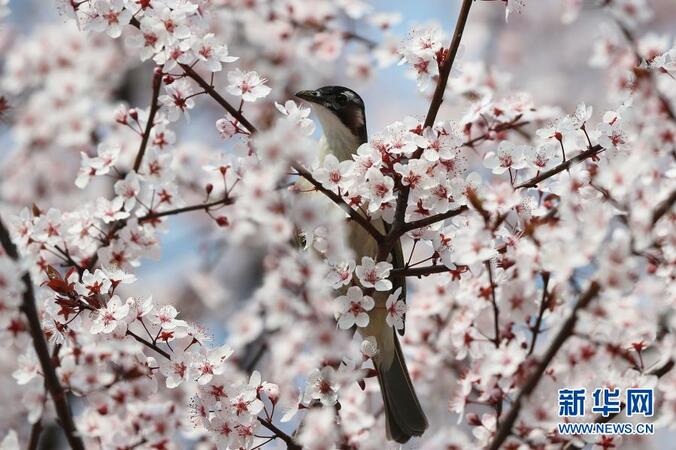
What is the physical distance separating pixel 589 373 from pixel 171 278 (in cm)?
776

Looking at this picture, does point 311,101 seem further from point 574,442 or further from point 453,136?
point 574,442

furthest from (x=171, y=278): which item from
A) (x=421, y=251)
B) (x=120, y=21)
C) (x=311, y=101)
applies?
(x=120, y=21)

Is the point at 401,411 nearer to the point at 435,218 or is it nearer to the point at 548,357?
the point at 435,218

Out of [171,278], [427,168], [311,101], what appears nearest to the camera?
[427,168]

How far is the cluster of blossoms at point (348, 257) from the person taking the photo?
2.78 metres

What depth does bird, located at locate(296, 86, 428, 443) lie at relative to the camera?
477 cm

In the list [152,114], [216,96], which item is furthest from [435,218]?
[152,114]

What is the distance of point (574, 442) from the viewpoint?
317cm

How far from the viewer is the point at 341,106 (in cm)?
503

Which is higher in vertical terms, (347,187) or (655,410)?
(347,187)

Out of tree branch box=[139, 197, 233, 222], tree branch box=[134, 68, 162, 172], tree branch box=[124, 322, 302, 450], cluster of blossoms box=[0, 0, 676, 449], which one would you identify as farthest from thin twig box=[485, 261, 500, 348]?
tree branch box=[134, 68, 162, 172]

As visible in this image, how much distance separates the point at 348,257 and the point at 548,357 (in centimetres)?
119

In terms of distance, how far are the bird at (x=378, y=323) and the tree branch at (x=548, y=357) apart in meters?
2.03

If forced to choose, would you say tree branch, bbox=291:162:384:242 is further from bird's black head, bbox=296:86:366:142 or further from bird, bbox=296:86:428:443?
bird's black head, bbox=296:86:366:142
